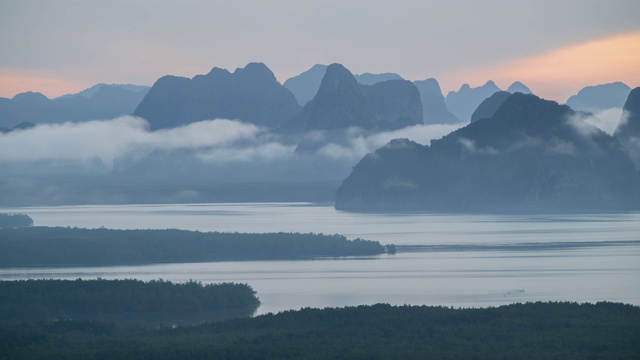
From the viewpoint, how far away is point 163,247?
93.3m

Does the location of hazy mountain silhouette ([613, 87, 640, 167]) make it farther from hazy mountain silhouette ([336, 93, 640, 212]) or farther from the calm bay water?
the calm bay water

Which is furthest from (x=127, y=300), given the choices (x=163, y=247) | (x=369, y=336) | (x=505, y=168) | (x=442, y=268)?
(x=505, y=168)

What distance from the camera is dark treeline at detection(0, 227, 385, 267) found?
89.1 meters

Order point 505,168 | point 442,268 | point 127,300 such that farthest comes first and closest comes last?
1. point 505,168
2. point 442,268
3. point 127,300

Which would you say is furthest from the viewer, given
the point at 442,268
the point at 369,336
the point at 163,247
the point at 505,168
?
the point at 505,168

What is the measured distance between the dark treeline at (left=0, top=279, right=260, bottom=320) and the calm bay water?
2124 millimetres

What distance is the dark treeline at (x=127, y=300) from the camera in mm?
62500

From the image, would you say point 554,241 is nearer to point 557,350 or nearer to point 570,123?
point 557,350

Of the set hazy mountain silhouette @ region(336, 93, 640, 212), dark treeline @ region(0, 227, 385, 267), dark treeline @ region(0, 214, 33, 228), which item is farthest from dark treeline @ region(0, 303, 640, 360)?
hazy mountain silhouette @ region(336, 93, 640, 212)

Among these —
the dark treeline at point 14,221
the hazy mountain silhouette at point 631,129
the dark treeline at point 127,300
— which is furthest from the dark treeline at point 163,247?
the hazy mountain silhouette at point 631,129

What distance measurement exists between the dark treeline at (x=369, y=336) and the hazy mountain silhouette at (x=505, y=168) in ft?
364

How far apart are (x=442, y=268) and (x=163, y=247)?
2292 cm

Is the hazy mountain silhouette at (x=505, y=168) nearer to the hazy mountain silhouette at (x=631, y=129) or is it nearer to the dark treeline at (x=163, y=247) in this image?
the hazy mountain silhouette at (x=631, y=129)

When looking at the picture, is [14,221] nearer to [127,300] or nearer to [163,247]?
[163,247]
